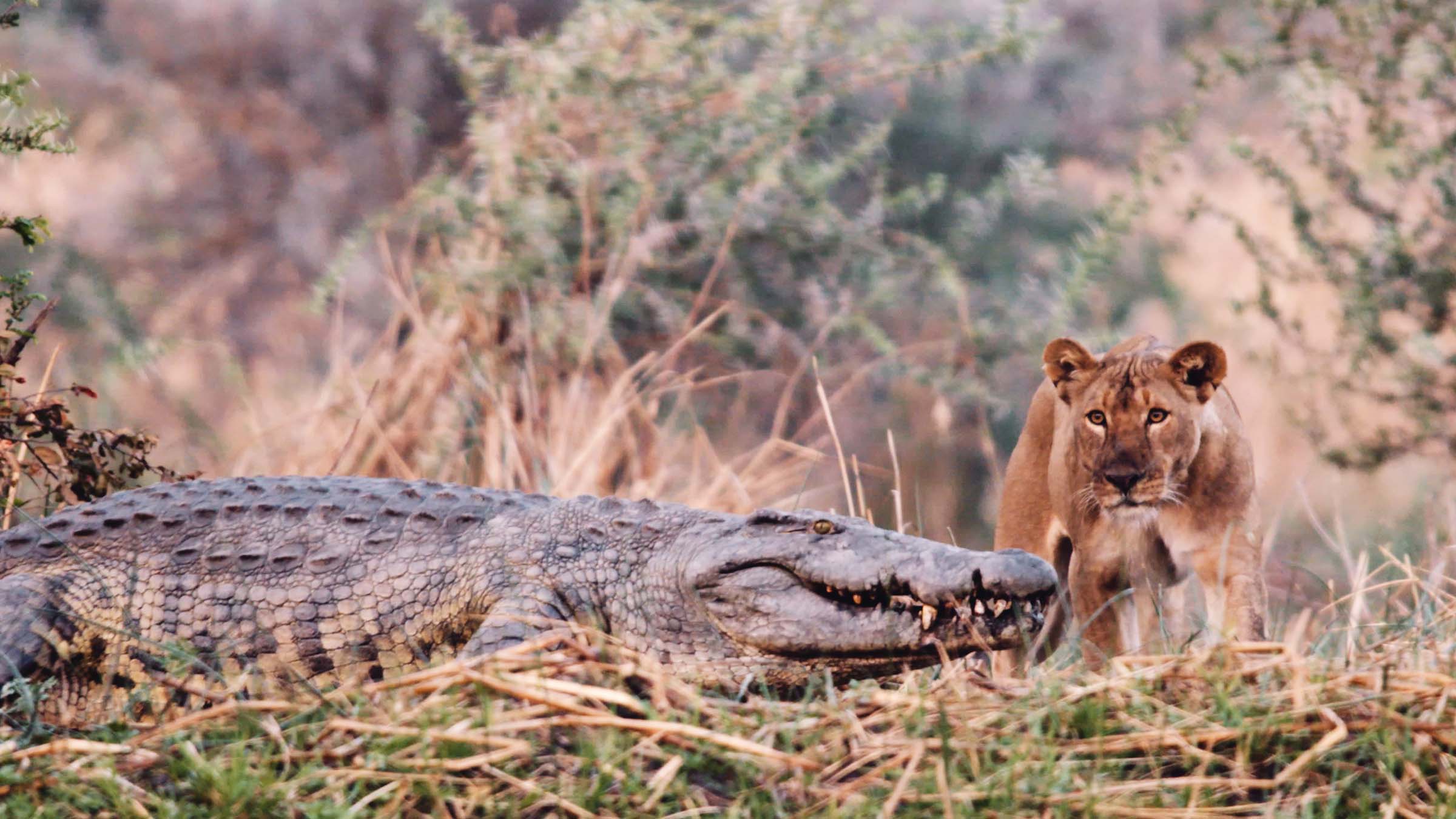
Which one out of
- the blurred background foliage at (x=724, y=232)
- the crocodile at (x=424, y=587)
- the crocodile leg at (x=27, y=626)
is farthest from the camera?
the blurred background foliage at (x=724, y=232)

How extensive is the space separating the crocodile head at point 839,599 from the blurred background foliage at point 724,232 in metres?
1.44

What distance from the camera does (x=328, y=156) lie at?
1190 centimetres

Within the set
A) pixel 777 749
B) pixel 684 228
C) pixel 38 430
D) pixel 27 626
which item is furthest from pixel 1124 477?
pixel 684 228

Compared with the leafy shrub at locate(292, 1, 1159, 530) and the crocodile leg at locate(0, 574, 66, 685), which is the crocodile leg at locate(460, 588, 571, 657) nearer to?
the crocodile leg at locate(0, 574, 66, 685)

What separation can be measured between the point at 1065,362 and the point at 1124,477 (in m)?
0.41

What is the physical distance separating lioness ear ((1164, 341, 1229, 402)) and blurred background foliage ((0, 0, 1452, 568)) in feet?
1.84

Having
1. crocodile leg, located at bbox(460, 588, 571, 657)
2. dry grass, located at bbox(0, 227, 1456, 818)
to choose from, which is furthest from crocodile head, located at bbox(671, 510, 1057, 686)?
crocodile leg, located at bbox(460, 588, 571, 657)

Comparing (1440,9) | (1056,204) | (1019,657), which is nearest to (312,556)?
(1019,657)

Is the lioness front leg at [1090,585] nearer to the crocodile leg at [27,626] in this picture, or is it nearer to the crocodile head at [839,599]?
the crocodile head at [839,599]

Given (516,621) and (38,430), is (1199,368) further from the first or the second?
(38,430)

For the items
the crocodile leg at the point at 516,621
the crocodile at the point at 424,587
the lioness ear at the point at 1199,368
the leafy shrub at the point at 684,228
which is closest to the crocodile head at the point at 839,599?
the crocodile at the point at 424,587

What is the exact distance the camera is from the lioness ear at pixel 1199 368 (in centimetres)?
399

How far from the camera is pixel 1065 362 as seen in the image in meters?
4.21

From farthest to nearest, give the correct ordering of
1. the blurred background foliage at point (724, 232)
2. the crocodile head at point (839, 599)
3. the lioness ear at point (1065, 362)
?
the blurred background foliage at point (724, 232) < the lioness ear at point (1065, 362) < the crocodile head at point (839, 599)
